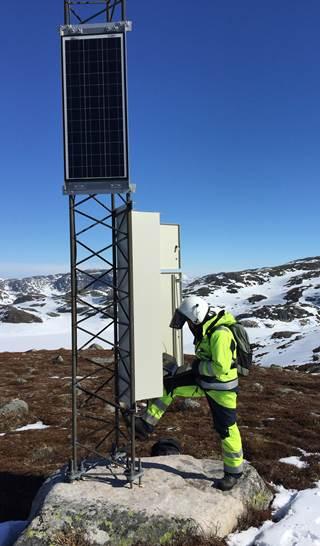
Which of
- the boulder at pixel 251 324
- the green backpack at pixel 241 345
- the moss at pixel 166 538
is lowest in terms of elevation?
the boulder at pixel 251 324

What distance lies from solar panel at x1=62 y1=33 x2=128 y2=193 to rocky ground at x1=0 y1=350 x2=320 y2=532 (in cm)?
523

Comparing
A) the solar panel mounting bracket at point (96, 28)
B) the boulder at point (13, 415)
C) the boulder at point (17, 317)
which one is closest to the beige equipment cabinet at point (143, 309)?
the solar panel mounting bracket at point (96, 28)

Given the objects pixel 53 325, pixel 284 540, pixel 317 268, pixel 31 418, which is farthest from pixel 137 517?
pixel 317 268

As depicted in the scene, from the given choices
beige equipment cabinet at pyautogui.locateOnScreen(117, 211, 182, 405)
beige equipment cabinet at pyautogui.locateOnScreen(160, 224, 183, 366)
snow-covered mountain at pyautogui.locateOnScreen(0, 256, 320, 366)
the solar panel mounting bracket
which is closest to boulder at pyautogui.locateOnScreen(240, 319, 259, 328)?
snow-covered mountain at pyautogui.locateOnScreen(0, 256, 320, 366)

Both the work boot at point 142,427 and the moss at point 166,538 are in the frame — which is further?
the work boot at point 142,427

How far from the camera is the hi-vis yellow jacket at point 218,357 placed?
733 centimetres

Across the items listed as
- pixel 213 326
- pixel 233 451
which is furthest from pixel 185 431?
pixel 213 326

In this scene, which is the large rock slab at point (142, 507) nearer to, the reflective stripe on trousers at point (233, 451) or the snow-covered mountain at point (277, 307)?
the reflective stripe on trousers at point (233, 451)

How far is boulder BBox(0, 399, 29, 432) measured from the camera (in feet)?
53.5

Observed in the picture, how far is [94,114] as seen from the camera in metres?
7.64

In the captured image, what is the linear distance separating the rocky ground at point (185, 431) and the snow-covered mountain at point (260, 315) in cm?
2000

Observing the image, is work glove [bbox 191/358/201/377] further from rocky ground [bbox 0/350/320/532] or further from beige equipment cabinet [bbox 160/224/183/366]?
rocky ground [bbox 0/350/320/532]

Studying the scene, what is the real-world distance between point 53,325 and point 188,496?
112 m

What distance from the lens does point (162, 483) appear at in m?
7.80
